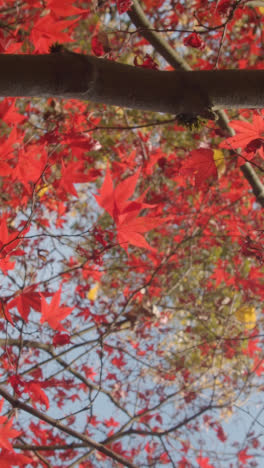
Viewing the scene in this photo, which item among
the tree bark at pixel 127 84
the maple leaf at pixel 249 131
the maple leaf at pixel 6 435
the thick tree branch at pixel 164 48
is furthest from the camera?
the thick tree branch at pixel 164 48

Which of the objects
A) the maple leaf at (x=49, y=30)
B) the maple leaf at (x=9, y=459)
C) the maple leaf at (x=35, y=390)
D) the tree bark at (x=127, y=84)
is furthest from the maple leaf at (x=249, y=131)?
the maple leaf at (x=9, y=459)

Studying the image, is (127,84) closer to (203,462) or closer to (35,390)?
(35,390)

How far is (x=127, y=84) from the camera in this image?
34.9 inches

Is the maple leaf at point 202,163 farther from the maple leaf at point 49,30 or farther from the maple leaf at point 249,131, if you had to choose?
the maple leaf at point 49,30

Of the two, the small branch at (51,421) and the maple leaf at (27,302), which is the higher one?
the maple leaf at (27,302)

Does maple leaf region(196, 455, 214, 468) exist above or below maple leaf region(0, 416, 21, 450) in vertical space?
above

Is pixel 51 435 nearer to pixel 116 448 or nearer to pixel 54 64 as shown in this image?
pixel 116 448

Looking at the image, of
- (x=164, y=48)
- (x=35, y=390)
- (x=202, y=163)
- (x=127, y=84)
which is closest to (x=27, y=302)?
(x=35, y=390)

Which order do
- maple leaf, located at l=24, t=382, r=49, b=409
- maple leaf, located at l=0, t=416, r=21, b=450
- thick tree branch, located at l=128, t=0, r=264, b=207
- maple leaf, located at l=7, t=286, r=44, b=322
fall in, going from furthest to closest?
thick tree branch, located at l=128, t=0, r=264, b=207, maple leaf, located at l=24, t=382, r=49, b=409, maple leaf, located at l=7, t=286, r=44, b=322, maple leaf, located at l=0, t=416, r=21, b=450

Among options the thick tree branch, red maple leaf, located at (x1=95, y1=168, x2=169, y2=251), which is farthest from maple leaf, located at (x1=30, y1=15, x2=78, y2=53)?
red maple leaf, located at (x1=95, y1=168, x2=169, y2=251)

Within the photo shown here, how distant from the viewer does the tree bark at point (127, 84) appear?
32.3 inches

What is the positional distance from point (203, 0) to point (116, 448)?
415 cm

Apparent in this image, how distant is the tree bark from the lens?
2.69ft

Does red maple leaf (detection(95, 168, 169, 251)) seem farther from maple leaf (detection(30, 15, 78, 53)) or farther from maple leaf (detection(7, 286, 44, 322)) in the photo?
maple leaf (detection(30, 15, 78, 53))
